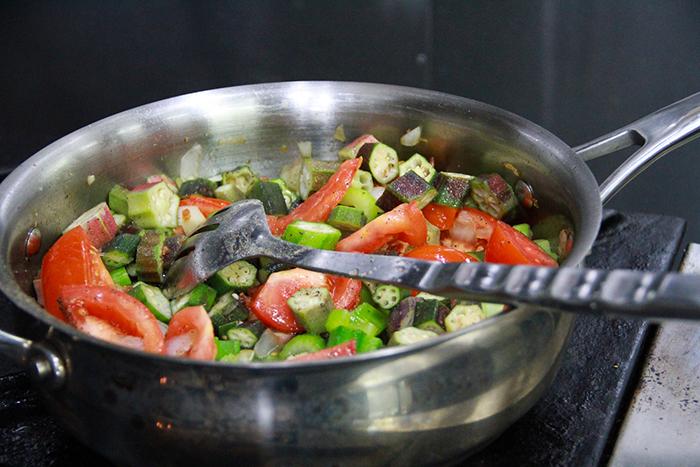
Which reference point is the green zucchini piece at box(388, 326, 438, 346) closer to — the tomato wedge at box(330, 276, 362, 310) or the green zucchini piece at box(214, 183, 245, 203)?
the tomato wedge at box(330, 276, 362, 310)

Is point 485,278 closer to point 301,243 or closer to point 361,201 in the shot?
point 301,243

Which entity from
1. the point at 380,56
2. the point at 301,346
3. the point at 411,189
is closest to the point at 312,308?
the point at 301,346

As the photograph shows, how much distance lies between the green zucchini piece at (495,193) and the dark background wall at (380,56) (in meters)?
1.95

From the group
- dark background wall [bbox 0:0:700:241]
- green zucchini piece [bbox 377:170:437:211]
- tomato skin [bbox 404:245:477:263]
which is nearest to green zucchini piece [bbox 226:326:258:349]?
tomato skin [bbox 404:245:477:263]

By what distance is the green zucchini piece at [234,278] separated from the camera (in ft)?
5.52

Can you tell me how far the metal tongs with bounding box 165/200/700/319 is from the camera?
3.36 ft

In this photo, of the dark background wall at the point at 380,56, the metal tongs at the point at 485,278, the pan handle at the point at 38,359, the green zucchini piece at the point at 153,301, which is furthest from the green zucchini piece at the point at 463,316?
the dark background wall at the point at 380,56

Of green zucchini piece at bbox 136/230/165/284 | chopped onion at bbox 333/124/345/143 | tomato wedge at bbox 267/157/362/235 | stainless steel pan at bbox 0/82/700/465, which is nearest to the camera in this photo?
stainless steel pan at bbox 0/82/700/465

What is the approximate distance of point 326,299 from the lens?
5.10 feet

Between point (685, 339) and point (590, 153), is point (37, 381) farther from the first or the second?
point (685, 339)

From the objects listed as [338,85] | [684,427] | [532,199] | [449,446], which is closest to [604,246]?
[532,199]

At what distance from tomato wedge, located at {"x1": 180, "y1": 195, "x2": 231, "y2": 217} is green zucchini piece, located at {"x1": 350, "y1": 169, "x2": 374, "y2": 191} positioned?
313 mm

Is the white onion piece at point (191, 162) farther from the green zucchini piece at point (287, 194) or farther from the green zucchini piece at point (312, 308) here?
the green zucchini piece at point (312, 308)

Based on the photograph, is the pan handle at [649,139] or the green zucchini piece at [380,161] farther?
the green zucchini piece at [380,161]
